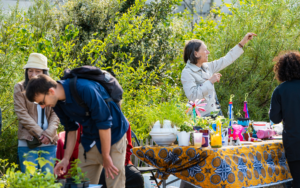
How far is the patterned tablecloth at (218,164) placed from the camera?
2588mm

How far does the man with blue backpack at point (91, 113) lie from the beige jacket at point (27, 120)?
33.9 inches

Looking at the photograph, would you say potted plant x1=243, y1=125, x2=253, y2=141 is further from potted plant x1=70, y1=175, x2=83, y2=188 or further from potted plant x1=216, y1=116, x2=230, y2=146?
potted plant x1=70, y1=175, x2=83, y2=188

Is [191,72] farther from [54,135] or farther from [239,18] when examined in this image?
[239,18]

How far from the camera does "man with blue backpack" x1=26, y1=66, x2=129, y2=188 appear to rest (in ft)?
7.04

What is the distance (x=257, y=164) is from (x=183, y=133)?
27.8 inches

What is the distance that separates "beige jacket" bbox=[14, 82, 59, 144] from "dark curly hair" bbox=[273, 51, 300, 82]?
2288mm

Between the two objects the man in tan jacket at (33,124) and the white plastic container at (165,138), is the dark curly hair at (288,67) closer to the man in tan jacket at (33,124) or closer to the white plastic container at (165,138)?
the white plastic container at (165,138)

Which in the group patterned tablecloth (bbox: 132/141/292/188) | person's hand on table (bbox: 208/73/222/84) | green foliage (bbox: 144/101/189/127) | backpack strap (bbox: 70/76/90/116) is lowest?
patterned tablecloth (bbox: 132/141/292/188)

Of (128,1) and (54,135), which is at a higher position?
(128,1)

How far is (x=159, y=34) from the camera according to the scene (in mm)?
7637

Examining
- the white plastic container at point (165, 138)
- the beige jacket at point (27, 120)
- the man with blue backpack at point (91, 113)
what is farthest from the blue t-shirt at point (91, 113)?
the beige jacket at point (27, 120)

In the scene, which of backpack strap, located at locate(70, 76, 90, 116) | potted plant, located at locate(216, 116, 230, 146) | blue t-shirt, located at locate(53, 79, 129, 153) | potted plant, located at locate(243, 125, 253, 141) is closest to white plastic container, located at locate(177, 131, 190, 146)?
potted plant, located at locate(216, 116, 230, 146)

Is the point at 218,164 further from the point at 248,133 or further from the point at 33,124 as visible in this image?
the point at 33,124

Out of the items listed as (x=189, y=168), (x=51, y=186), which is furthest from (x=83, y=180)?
(x=189, y=168)
